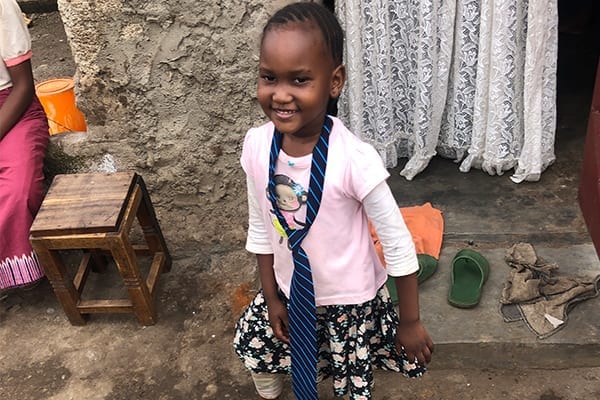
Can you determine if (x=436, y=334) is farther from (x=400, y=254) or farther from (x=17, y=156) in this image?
(x=17, y=156)

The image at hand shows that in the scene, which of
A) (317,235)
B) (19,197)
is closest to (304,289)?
(317,235)

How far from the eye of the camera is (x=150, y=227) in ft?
10.1

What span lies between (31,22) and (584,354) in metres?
5.47

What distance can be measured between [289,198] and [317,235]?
0.42 ft

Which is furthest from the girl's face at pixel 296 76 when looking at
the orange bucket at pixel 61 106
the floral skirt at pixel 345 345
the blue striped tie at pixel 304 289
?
the orange bucket at pixel 61 106

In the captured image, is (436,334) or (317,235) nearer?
(317,235)

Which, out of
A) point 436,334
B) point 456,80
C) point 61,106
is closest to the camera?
point 436,334

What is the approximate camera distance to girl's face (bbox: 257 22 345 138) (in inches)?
60.2

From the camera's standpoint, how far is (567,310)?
8.43ft

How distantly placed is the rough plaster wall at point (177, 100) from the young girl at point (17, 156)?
0.75ft

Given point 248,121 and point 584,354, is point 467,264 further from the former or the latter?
point 248,121

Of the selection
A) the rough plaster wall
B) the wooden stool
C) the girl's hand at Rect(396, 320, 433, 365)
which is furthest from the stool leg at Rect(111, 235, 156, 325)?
the girl's hand at Rect(396, 320, 433, 365)

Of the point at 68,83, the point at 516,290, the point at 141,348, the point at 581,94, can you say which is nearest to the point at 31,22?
the point at 68,83

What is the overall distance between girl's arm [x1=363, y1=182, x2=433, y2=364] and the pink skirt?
6.08ft
